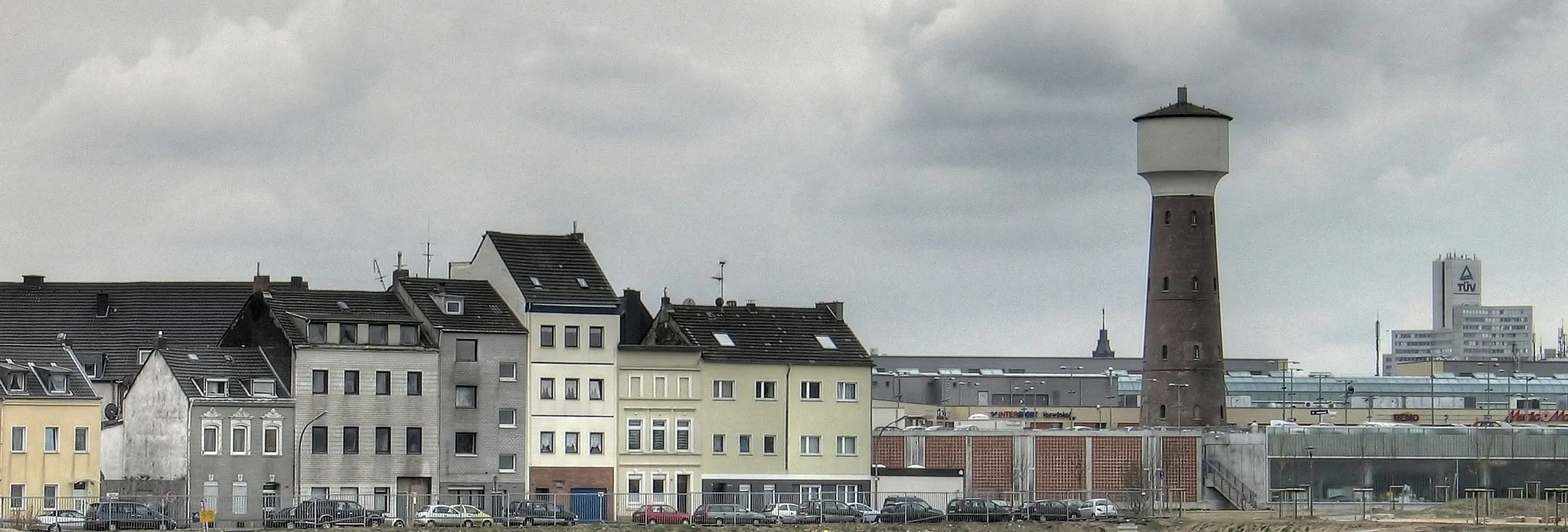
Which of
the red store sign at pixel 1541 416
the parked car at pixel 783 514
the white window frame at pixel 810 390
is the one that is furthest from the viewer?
the red store sign at pixel 1541 416

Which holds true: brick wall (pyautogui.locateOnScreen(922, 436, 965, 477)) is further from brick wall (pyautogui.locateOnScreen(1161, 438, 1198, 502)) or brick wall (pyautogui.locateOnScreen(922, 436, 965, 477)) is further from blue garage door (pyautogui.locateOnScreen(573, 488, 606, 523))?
blue garage door (pyautogui.locateOnScreen(573, 488, 606, 523))

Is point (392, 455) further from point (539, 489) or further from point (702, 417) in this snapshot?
point (702, 417)

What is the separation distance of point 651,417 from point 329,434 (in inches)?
574

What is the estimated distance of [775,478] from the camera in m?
113

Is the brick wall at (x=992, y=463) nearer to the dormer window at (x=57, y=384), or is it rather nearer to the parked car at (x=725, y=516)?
the parked car at (x=725, y=516)

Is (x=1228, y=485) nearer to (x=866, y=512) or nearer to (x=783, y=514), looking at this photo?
(x=866, y=512)

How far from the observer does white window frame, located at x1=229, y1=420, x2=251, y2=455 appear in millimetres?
101312

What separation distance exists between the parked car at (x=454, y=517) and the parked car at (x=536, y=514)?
0.89 m

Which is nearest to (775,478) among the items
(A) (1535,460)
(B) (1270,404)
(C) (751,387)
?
(C) (751,387)

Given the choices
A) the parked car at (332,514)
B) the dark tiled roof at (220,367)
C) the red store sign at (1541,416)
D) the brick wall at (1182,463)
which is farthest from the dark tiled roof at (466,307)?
the red store sign at (1541,416)

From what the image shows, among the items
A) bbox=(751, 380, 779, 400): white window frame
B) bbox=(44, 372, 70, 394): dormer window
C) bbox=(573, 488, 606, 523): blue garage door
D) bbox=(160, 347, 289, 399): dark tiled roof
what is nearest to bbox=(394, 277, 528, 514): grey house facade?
bbox=(573, 488, 606, 523): blue garage door

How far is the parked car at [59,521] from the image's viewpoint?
287 feet

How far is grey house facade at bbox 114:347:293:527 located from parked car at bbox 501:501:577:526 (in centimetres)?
945

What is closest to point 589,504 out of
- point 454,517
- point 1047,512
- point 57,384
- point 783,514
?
point 783,514
